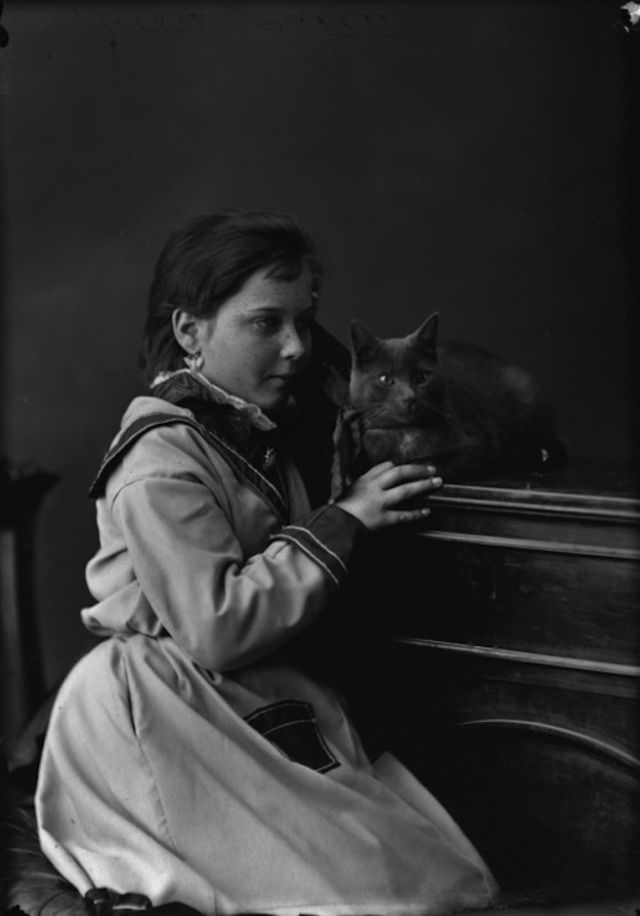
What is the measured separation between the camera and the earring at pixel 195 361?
5.87 feet

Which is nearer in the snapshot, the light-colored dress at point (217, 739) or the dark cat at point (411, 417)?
the light-colored dress at point (217, 739)

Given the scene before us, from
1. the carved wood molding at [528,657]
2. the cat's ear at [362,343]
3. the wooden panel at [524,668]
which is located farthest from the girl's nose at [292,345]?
the carved wood molding at [528,657]

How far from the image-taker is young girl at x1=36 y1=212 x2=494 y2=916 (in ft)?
5.18

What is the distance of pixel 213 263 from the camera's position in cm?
175

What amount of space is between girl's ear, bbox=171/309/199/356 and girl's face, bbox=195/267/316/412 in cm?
1

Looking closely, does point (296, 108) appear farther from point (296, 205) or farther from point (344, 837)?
point (344, 837)

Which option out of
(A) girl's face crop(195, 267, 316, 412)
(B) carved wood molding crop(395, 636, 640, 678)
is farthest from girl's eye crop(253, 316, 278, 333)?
(B) carved wood molding crop(395, 636, 640, 678)

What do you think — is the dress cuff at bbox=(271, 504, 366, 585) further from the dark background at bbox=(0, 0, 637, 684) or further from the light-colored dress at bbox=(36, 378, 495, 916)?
the dark background at bbox=(0, 0, 637, 684)

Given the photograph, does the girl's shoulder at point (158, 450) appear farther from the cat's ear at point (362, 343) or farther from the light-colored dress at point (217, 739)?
the cat's ear at point (362, 343)

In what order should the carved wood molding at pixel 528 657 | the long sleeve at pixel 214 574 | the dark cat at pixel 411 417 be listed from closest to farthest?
1. the long sleeve at pixel 214 574
2. the carved wood molding at pixel 528 657
3. the dark cat at pixel 411 417

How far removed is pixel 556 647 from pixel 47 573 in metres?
1.10

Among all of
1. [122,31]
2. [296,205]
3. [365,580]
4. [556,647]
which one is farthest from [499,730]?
[122,31]

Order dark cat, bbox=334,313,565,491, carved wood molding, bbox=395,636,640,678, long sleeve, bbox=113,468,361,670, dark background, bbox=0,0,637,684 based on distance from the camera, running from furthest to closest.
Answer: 1. dark background, bbox=0,0,637,684
2. dark cat, bbox=334,313,565,491
3. carved wood molding, bbox=395,636,640,678
4. long sleeve, bbox=113,468,361,670

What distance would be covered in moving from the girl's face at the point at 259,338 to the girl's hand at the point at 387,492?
22 centimetres
